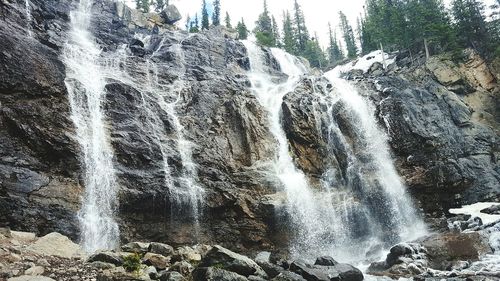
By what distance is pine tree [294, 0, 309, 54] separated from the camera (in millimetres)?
80125

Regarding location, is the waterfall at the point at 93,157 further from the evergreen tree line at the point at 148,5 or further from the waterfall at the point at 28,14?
the evergreen tree line at the point at 148,5

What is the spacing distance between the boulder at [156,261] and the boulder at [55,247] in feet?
7.44

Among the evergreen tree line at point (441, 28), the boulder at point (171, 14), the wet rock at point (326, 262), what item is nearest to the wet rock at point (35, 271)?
the wet rock at point (326, 262)

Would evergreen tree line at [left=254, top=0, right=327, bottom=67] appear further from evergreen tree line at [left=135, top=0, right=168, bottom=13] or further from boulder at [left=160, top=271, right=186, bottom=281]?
boulder at [left=160, top=271, right=186, bottom=281]

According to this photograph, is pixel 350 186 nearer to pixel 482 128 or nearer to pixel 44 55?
pixel 482 128

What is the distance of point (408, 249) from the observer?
19.8 m

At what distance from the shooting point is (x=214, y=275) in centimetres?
1181

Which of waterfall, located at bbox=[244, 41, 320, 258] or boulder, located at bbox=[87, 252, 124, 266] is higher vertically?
waterfall, located at bbox=[244, 41, 320, 258]

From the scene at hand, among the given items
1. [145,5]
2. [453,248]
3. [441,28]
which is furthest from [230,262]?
[145,5]

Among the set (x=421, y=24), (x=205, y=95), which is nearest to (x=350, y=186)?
(x=205, y=95)

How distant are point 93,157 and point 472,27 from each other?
4108cm

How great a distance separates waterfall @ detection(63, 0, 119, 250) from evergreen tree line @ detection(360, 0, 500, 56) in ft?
112

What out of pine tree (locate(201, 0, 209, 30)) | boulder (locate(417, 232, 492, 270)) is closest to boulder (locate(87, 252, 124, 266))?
boulder (locate(417, 232, 492, 270))

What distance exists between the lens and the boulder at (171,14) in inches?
2446
